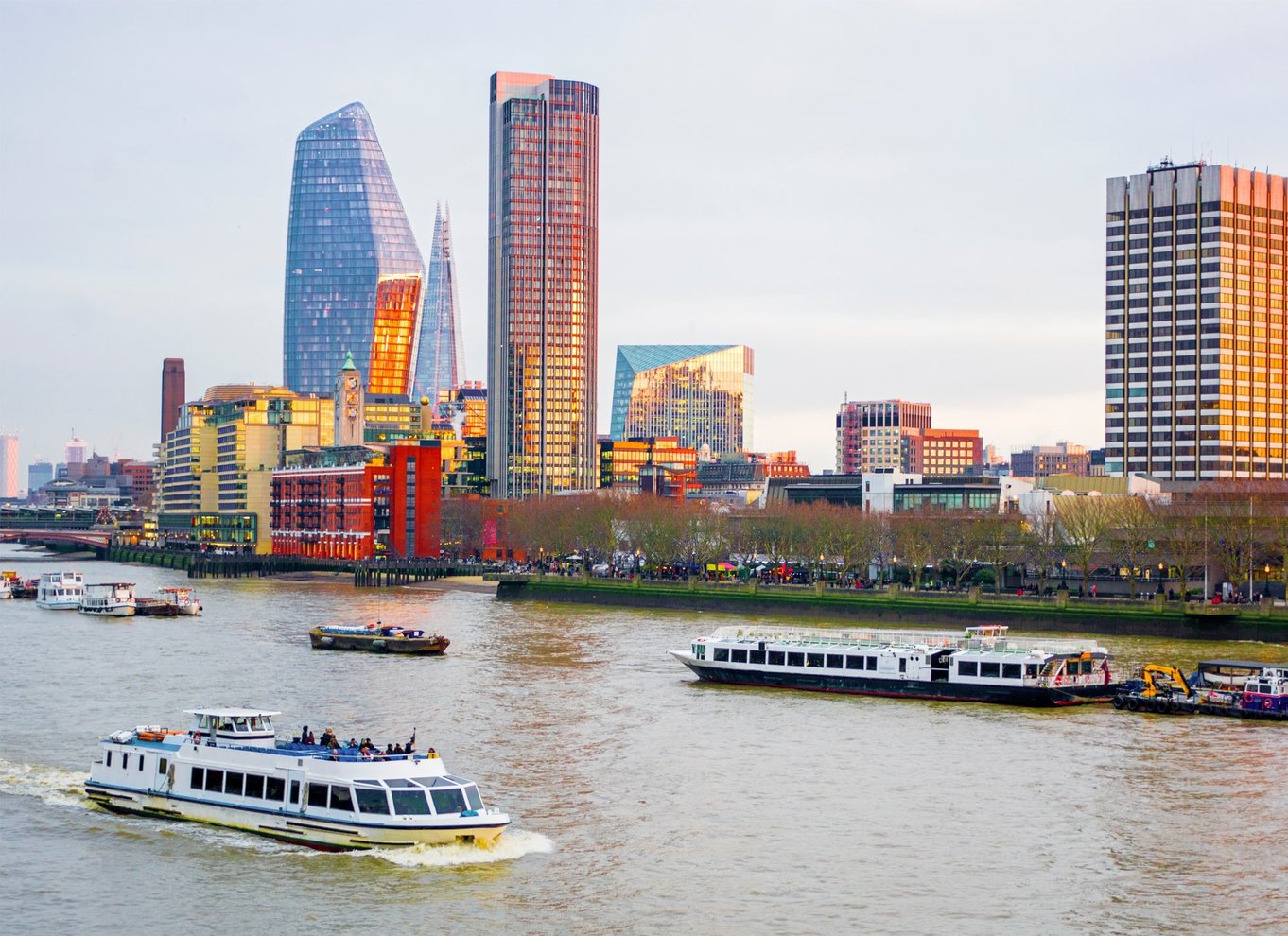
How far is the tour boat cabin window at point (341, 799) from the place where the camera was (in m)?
48.3

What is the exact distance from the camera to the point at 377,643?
343ft

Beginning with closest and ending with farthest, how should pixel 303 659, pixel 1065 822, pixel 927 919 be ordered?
pixel 927 919
pixel 1065 822
pixel 303 659

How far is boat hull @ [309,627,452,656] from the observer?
102 meters

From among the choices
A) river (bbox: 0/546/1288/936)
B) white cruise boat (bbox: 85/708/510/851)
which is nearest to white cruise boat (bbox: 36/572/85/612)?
river (bbox: 0/546/1288/936)

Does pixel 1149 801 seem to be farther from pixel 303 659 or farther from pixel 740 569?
pixel 740 569

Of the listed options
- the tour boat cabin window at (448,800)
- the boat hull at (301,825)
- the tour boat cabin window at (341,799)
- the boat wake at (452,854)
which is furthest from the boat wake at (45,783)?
the tour boat cabin window at (448,800)

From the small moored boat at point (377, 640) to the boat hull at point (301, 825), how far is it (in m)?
49.2

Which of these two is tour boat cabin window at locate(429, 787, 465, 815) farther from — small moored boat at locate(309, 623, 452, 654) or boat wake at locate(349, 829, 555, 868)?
small moored boat at locate(309, 623, 452, 654)

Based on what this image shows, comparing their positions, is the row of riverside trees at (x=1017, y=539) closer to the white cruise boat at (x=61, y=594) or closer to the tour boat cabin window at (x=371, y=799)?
the white cruise boat at (x=61, y=594)

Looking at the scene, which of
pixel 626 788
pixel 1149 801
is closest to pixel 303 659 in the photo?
pixel 626 788

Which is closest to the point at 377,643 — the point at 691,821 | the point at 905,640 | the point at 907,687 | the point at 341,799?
the point at 905,640

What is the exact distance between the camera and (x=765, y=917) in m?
41.9

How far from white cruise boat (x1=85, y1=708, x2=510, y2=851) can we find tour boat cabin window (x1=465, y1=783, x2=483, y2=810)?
0.04 meters

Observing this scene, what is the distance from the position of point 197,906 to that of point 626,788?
17429mm
